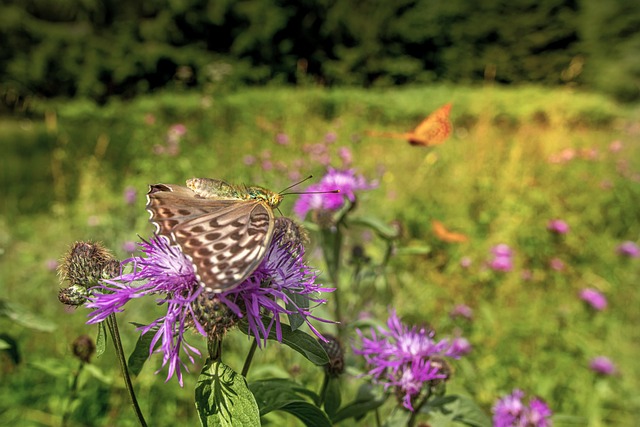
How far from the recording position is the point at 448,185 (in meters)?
4.50

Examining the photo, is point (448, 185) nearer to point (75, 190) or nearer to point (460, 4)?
point (75, 190)

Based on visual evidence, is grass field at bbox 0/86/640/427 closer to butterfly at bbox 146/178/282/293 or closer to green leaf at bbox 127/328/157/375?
green leaf at bbox 127/328/157/375

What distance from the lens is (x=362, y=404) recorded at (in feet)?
3.41

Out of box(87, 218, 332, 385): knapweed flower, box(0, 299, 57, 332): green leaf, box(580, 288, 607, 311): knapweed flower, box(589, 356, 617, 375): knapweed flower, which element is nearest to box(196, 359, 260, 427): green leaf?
box(87, 218, 332, 385): knapweed flower

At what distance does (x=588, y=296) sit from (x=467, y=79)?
14070 mm

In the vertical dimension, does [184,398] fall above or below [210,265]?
below

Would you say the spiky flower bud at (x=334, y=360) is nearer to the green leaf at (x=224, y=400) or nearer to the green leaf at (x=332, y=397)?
the green leaf at (x=332, y=397)

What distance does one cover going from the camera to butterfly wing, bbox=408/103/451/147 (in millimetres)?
1763

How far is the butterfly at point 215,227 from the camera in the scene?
2.34 feet

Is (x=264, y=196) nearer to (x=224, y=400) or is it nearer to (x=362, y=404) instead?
(x=224, y=400)

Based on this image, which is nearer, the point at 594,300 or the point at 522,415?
the point at 522,415

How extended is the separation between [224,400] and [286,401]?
0.14 metres

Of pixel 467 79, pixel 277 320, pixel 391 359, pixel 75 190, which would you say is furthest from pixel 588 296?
pixel 467 79

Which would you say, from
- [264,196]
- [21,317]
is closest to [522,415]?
[264,196]
